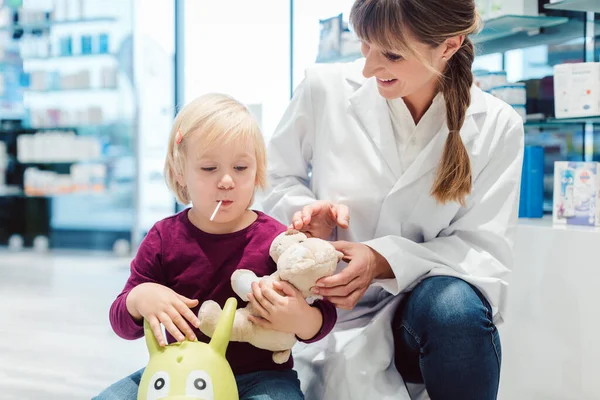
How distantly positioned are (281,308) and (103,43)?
514 centimetres

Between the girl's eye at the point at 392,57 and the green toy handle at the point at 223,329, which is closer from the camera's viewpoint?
the green toy handle at the point at 223,329

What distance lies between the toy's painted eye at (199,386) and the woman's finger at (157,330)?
104 mm

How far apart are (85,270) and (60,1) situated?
2.58 metres

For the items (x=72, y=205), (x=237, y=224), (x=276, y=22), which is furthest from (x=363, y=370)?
(x=72, y=205)

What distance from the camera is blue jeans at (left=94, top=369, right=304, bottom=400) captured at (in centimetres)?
127

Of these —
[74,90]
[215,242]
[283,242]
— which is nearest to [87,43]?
[74,90]

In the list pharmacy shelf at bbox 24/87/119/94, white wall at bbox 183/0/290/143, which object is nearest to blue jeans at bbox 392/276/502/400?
white wall at bbox 183/0/290/143

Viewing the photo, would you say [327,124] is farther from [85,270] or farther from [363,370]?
[85,270]

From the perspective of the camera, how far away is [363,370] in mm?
1396

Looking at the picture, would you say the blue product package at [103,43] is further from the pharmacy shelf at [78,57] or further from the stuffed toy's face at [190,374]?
the stuffed toy's face at [190,374]

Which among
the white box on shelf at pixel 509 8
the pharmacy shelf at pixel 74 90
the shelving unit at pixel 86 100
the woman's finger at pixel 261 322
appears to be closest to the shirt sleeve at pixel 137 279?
the woman's finger at pixel 261 322

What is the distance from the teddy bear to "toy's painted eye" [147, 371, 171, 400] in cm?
13

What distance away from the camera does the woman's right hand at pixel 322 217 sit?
1.37 meters

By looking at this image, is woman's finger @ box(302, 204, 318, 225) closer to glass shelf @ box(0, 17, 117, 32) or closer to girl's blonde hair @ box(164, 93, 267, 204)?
girl's blonde hair @ box(164, 93, 267, 204)
